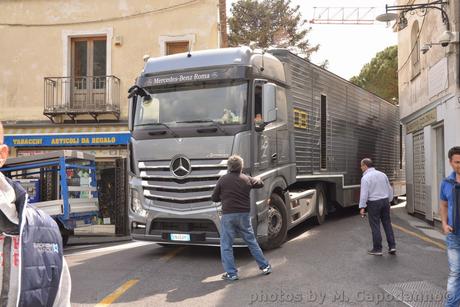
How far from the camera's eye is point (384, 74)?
114ft

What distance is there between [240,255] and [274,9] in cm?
2925

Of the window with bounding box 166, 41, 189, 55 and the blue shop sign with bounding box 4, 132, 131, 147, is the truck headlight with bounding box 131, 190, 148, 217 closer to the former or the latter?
the blue shop sign with bounding box 4, 132, 131, 147

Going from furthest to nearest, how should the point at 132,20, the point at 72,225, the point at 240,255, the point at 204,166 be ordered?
the point at 132,20 → the point at 72,225 → the point at 240,255 → the point at 204,166

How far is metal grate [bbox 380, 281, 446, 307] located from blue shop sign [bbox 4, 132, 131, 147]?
10.7 m

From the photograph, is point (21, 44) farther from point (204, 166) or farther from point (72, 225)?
point (204, 166)

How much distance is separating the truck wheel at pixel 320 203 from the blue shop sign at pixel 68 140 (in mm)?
6575

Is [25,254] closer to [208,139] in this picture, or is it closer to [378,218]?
[208,139]

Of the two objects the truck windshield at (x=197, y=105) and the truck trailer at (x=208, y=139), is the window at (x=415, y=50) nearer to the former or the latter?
the truck trailer at (x=208, y=139)

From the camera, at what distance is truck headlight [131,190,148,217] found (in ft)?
26.5

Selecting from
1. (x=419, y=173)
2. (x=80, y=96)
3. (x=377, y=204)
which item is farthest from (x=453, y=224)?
(x=80, y=96)

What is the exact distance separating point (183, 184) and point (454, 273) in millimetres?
4339

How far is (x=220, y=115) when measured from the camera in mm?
7906

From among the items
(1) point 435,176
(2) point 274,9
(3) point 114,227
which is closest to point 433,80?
(1) point 435,176

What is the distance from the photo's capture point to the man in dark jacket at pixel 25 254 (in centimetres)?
185
